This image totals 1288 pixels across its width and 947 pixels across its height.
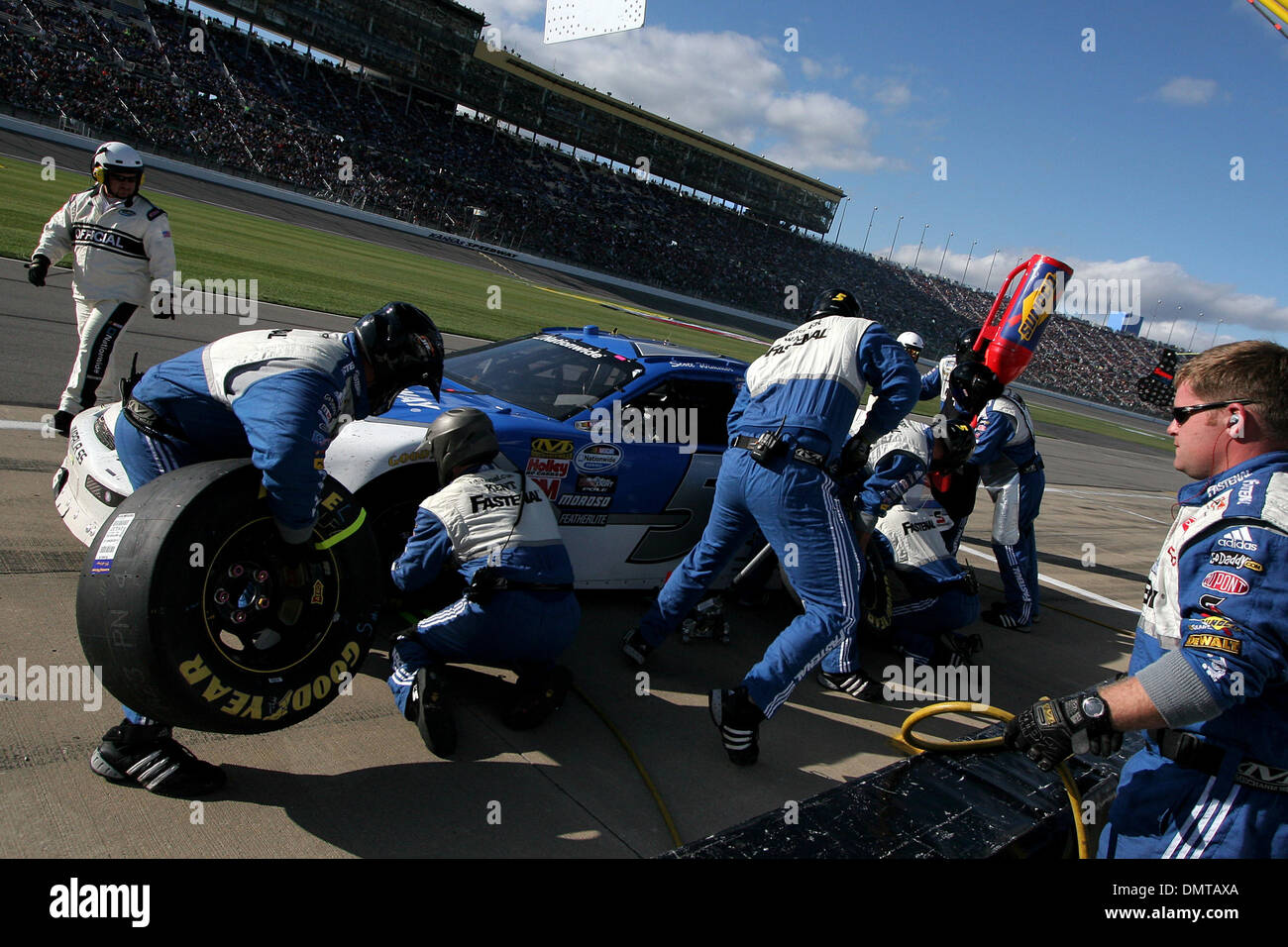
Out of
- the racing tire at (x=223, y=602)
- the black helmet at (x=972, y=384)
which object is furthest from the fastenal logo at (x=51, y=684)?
the black helmet at (x=972, y=384)

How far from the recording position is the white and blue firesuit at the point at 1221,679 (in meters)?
1.85

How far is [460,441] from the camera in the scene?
11.6 ft

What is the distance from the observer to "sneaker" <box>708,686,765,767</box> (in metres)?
3.60

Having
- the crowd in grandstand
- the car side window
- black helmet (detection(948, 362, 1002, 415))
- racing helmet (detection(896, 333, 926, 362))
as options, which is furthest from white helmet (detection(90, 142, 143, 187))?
the crowd in grandstand

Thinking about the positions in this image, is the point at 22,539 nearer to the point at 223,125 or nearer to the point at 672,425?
the point at 672,425

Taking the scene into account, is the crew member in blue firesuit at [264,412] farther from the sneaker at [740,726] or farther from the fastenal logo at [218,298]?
the fastenal logo at [218,298]

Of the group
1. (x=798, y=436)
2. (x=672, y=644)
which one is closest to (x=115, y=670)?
(x=798, y=436)

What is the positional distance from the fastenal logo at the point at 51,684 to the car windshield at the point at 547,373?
92.2 inches

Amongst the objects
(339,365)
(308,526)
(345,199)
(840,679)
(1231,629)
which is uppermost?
(345,199)

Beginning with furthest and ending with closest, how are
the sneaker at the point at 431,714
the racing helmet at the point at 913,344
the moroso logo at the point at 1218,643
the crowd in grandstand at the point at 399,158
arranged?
the crowd in grandstand at the point at 399,158 → the racing helmet at the point at 913,344 → the sneaker at the point at 431,714 → the moroso logo at the point at 1218,643

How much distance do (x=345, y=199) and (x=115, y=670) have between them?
41715 mm

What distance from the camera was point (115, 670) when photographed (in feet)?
7.80
